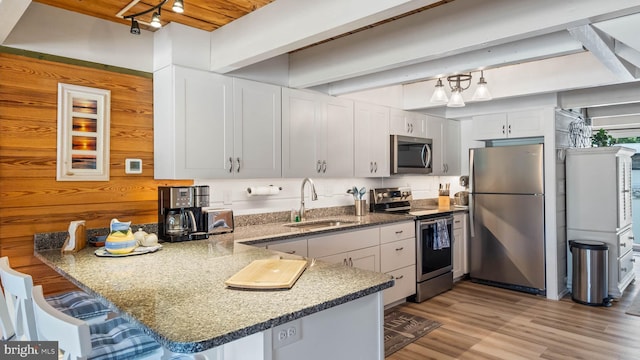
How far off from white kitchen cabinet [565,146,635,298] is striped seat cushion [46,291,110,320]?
472 centimetres

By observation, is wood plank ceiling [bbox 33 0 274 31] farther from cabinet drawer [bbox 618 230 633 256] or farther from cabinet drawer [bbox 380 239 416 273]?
cabinet drawer [bbox 618 230 633 256]

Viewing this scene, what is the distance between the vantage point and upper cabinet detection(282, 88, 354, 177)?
342cm

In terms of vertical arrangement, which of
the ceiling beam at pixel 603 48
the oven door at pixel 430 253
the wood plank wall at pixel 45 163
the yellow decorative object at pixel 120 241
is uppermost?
the ceiling beam at pixel 603 48

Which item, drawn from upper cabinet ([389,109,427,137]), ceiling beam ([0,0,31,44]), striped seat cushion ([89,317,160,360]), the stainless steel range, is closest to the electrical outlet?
striped seat cushion ([89,317,160,360])

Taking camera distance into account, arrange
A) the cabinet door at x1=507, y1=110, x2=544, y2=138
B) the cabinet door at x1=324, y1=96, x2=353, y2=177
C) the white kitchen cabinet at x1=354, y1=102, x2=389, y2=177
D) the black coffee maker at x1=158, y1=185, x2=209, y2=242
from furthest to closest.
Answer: the cabinet door at x1=507, y1=110, x2=544, y2=138, the white kitchen cabinet at x1=354, y1=102, x2=389, y2=177, the cabinet door at x1=324, y1=96, x2=353, y2=177, the black coffee maker at x1=158, y1=185, x2=209, y2=242

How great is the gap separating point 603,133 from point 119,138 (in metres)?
6.08

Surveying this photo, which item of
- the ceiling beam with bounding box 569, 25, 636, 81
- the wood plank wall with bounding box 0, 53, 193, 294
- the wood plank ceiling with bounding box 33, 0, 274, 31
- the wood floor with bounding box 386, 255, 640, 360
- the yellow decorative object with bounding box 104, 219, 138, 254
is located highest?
the wood plank ceiling with bounding box 33, 0, 274, 31

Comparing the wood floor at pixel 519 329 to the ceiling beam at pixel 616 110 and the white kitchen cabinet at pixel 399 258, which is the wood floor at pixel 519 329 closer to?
the white kitchen cabinet at pixel 399 258

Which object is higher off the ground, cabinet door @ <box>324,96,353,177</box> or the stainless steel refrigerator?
cabinet door @ <box>324,96,353,177</box>

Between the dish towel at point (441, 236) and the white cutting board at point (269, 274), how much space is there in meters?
2.63

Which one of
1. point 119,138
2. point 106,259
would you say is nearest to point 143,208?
point 119,138

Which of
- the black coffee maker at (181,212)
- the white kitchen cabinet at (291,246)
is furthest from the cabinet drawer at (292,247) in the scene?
the black coffee maker at (181,212)

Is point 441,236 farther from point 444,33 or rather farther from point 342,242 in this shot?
point 444,33

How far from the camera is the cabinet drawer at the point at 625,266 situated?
4.28 metres
